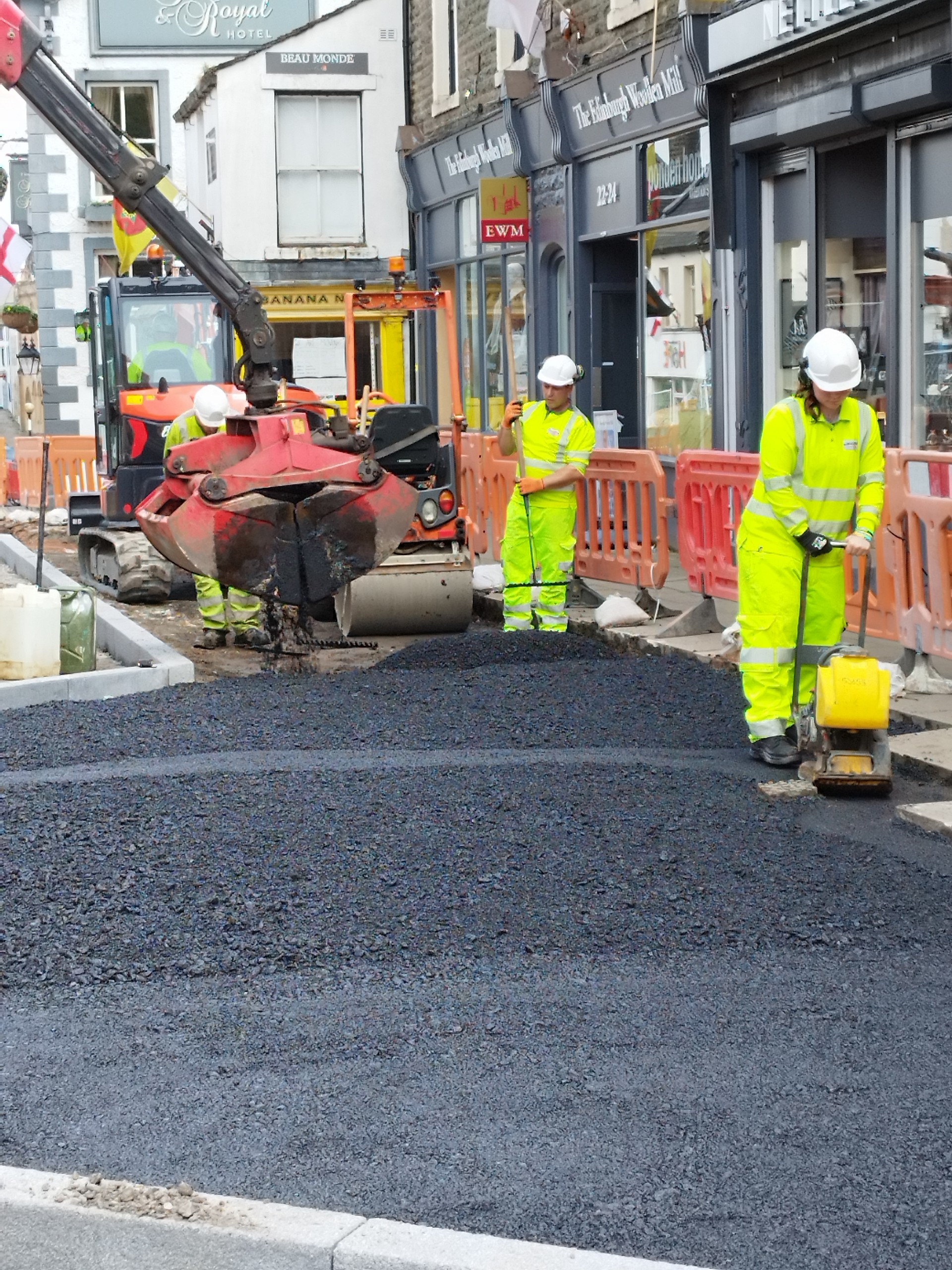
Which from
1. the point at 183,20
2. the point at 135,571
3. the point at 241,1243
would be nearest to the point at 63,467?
the point at 135,571

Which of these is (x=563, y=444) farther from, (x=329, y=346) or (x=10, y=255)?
(x=329, y=346)

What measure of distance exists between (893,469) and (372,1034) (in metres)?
5.21

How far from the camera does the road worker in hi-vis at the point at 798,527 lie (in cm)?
768

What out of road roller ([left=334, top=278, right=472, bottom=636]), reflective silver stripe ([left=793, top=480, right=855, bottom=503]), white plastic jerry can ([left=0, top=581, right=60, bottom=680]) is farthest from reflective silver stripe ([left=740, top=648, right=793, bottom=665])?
road roller ([left=334, top=278, right=472, bottom=636])

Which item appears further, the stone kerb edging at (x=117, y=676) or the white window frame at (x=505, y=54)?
the white window frame at (x=505, y=54)

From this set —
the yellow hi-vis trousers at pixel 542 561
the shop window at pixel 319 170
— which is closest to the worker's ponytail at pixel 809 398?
the yellow hi-vis trousers at pixel 542 561

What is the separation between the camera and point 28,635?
952 cm

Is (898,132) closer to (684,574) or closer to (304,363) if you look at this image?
(684,574)

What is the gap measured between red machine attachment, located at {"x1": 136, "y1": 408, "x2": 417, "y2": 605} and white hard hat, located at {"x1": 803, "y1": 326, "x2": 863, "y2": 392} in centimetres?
324

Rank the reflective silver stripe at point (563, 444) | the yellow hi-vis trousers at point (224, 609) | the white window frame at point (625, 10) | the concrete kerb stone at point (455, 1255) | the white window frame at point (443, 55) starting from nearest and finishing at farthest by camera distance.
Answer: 1. the concrete kerb stone at point (455, 1255)
2. the reflective silver stripe at point (563, 444)
3. the yellow hi-vis trousers at point (224, 609)
4. the white window frame at point (625, 10)
5. the white window frame at point (443, 55)

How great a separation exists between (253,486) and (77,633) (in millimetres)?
1310

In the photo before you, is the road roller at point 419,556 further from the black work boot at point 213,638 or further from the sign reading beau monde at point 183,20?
the sign reading beau monde at point 183,20

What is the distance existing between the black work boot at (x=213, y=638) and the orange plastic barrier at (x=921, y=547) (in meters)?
5.01

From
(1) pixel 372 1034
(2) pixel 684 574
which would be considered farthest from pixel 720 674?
(1) pixel 372 1034
